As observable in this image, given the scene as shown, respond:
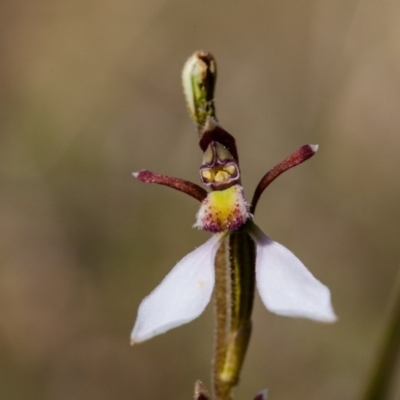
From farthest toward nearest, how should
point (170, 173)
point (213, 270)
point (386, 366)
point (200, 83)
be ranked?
point (170, 173), point (386, 366), point (200, 83), point (213, 270)

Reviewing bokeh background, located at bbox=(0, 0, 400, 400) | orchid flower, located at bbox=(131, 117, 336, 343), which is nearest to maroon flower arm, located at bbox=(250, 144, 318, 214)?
orchid flower, located at bbox=(131, 117, 336, 343)

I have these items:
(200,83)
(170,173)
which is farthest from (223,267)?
(170,173)

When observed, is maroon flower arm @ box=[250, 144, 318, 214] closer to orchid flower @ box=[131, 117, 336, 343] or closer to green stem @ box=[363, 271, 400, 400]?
orchid flower @ box=[131, 117, 336, 343]

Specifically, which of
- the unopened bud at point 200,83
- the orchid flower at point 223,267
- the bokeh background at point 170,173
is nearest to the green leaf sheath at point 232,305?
the orchid flower at point 223,267

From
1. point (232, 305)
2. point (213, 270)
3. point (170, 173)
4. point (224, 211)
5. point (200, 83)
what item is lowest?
point (232, 305)

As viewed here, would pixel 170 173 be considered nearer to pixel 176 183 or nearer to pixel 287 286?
pixel 176 183

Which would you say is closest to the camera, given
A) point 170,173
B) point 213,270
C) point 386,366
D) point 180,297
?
point 180,297
